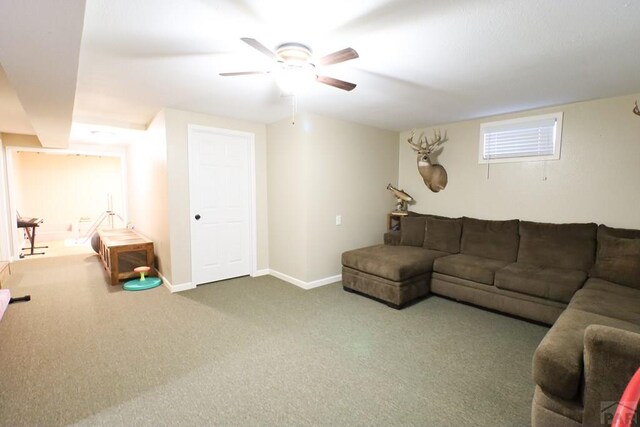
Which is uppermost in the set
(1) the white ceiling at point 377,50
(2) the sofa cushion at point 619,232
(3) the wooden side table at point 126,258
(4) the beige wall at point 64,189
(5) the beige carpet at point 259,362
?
(1) the white ceiling at point 377,50

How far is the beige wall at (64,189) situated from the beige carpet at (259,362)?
18.2ft

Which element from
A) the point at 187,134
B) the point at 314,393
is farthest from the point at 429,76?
the point at 187,134

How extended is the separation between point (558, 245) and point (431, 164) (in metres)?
1.93

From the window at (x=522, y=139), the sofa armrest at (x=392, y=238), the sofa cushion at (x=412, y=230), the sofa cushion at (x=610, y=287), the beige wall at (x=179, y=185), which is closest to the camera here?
the sofa cushion at (x=610, y=287)

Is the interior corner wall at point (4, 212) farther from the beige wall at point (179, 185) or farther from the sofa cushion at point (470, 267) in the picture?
the sofa cushion at point (470, 267)

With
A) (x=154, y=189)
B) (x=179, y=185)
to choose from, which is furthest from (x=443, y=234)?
(x=154, y=189)

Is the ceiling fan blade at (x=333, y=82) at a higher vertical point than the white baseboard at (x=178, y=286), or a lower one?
higher

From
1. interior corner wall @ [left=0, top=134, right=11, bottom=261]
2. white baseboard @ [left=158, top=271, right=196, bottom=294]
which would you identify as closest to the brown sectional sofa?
white baseboard @ [left=158, top=271, right=196, bottom=294]

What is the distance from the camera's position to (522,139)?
12.2ft

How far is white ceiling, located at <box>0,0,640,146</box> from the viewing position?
1.66m

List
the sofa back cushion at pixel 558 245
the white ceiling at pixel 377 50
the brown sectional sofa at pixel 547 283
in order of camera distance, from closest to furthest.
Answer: the brown sectional sofa at pixel 547 283
the white ceiling at pixel 377 50
the sofa back cushion at pixel 558 245

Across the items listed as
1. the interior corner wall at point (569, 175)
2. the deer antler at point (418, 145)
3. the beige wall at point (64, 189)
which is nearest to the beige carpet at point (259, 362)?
the interior corner wall at point (569, 175)

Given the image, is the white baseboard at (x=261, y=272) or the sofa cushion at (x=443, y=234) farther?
the white baseboard at (x=261, y=272)

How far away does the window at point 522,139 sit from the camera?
351cm
